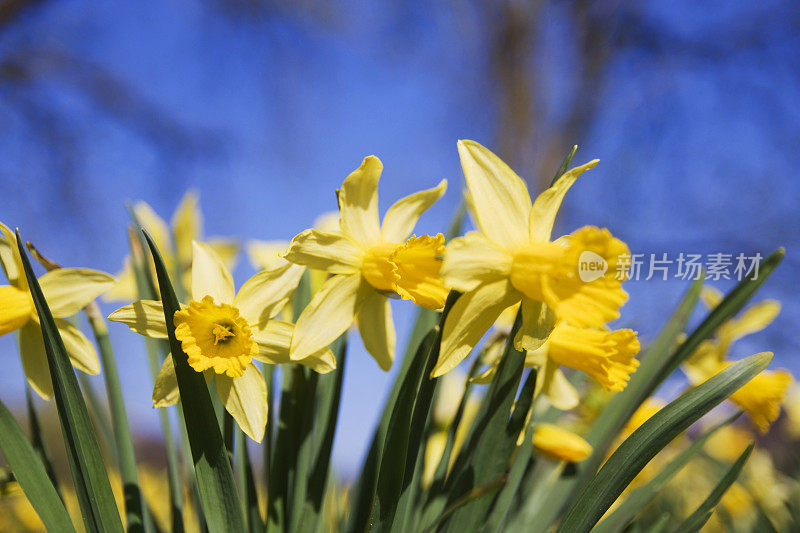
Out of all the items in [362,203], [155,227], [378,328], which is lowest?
[378,328]

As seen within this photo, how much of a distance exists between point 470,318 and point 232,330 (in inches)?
9.4

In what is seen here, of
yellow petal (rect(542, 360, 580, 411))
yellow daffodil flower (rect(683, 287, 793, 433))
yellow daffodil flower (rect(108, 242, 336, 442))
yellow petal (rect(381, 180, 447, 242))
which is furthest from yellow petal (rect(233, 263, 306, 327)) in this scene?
yellow daffodil flower (rect(683, 287, 793, 433))

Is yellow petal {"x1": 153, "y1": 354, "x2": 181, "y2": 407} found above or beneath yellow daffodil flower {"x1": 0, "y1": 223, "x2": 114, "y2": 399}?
beneath

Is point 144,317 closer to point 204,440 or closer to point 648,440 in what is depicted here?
point 204,440

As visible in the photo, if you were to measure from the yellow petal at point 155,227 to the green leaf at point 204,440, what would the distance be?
1.76 feet

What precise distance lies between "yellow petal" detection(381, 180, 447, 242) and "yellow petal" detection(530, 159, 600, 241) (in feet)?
0.38

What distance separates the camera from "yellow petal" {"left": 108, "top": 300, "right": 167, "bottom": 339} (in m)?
0.53

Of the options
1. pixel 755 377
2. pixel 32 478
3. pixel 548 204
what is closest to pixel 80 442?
pixel 32 478

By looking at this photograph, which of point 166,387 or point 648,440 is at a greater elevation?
point 166,387

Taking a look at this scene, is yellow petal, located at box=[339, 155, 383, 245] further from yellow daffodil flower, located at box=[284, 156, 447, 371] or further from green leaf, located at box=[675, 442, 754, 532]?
green leaf, located at box=[675, 442, 754, 532]

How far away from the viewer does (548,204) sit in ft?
1.71


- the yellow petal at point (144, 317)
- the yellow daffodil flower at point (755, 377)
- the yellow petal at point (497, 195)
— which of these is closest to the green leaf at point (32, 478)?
the yellow petal at point (144, 317)

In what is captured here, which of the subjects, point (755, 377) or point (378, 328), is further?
point (755, 377)

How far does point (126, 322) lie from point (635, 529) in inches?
30.4
